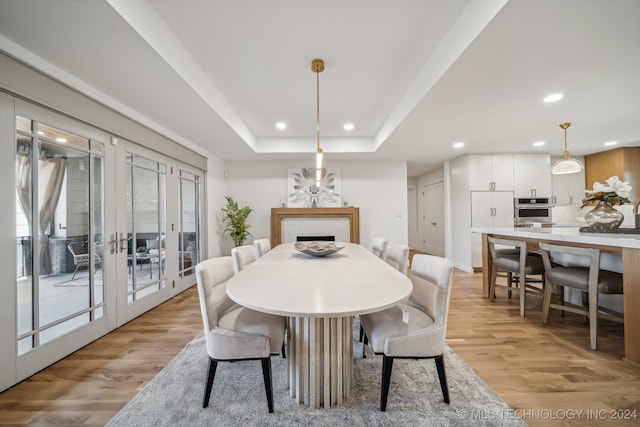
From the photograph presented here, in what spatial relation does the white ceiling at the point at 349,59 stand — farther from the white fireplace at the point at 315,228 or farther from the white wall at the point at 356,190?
the white fireplace at the point at 315,228

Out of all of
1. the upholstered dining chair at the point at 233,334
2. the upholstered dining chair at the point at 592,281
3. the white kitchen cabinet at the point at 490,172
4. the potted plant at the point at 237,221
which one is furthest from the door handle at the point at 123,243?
the white kitchen cabinet at the point at 490,172

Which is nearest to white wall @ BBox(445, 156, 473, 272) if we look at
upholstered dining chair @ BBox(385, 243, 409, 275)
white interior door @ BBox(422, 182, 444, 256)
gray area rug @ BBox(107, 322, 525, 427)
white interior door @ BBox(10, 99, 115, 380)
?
white interior door @ BBox(422, 182, 444, 256)

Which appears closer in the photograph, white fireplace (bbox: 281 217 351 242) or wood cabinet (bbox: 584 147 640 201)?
wood cabinet (bbox: 584 147 640 201)

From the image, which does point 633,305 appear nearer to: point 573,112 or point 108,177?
point 573,112

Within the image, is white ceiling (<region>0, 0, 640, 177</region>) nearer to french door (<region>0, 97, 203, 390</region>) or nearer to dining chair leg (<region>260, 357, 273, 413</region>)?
french door (<region>0, 97, 203, 390</region>)

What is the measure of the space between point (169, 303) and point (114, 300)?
84 centimetres

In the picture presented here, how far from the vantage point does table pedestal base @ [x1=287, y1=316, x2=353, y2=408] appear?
51.8 inches

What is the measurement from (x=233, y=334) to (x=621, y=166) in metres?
6.91

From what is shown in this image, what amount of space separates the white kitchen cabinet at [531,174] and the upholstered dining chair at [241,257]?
5250 millimetres

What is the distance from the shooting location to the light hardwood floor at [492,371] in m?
1.46

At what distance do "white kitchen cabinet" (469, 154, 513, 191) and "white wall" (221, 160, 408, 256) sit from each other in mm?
1293

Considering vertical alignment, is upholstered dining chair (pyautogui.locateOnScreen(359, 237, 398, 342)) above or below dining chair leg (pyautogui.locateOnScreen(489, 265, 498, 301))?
above

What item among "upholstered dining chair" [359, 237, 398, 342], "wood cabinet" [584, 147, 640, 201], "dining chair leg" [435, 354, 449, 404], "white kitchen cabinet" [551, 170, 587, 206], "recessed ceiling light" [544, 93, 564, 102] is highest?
"recessed ceiling light" [544, 93, 564, 102]

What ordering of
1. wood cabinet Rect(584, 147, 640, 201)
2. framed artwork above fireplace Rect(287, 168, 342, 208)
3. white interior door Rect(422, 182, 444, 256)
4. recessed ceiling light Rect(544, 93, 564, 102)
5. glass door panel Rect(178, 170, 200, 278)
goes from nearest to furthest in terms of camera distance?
recessed ceiling light Rect(544, 93, 564, 102)
glass door panel Rect(178, 170, 200, 278)
wood cabinet Rect(584, 147, 640, 201)
framed artwork above fireplace Rect(287, 168, 342, 208)
white interior door Rect(422, 182, 444, 256)
